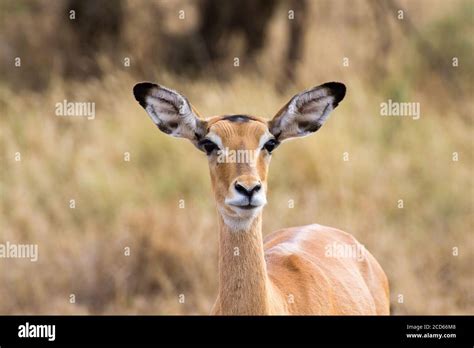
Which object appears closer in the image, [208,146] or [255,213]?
[255,213]

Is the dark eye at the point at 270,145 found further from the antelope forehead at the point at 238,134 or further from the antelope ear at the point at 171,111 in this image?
the antelope ear at the point at 171,111

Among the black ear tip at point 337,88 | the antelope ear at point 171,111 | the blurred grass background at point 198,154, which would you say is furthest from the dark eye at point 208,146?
the blurred grass background at point 198,154

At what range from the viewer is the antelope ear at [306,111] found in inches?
263

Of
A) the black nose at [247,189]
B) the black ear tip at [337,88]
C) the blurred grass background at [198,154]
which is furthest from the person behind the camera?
the blurred grass background at [198,154]

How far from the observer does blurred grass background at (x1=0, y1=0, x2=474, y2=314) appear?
11.1m

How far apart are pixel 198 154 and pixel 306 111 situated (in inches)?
261

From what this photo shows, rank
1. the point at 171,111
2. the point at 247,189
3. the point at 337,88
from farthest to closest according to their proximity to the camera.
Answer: the point at 337,88 < the point at 171,111 < the point at 247,189

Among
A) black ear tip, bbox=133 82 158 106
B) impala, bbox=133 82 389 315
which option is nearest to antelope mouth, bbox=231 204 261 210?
impala, bbox=133 82 389 315

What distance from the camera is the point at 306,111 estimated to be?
268 inches

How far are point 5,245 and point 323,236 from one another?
4719 mm

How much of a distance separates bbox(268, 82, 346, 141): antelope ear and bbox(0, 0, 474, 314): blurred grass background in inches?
159

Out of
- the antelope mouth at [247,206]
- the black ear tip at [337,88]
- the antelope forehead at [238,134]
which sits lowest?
the antelope mouth at [247,206]

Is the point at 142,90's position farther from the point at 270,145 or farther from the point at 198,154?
the point at 198,154


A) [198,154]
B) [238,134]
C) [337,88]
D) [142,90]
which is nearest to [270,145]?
[238,134]
